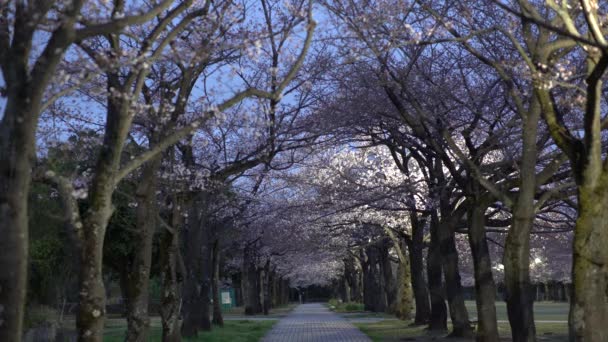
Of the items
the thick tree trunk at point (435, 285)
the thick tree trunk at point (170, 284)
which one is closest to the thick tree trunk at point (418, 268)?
the thick tree trunk at point (435, 285)

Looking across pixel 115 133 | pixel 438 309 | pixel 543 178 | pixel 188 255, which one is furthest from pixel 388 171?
pixel 115 133

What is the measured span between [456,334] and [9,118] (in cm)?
1808

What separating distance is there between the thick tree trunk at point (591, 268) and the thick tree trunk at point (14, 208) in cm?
727

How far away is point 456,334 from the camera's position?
77.7 ft

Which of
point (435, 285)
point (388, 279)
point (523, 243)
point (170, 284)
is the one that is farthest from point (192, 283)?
point (388, 279)

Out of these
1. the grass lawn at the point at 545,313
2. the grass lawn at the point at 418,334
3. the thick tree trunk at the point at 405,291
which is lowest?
the grass lawn at the point at 545,313

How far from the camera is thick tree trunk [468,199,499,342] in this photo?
18.3 metres

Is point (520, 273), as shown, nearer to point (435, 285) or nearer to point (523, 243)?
point (523, 243)

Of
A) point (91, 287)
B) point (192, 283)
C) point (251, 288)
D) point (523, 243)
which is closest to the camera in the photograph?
point (91, 287)

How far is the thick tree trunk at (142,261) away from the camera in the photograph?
14.8m

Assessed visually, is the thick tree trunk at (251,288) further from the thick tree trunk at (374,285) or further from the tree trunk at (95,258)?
the tree trunk at (95,258)

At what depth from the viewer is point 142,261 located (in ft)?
49.3

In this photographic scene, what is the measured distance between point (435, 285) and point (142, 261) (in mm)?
14462

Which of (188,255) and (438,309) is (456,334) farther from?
(188,255)
